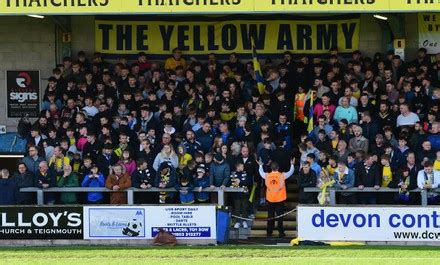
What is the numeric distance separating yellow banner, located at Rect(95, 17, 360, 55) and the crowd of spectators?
1.52 m

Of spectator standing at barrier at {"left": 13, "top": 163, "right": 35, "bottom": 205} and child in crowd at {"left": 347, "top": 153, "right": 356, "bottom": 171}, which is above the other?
child in crowd at {"left": 347, "top": 153, "right": 356, "bottom": 171}

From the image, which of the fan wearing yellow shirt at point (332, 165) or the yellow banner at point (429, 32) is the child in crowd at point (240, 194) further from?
the yellow banner at point (429, 32)

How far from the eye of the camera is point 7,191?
24.0 metres

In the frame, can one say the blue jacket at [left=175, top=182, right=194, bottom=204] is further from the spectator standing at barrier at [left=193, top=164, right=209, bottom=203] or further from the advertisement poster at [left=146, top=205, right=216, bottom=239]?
A: the advertisement poster at [left=146, top=205, right=216, bottom=239]

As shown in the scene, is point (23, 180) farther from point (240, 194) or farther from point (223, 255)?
point (223, 255)

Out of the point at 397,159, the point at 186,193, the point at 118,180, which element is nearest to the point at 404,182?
the point at 397,159

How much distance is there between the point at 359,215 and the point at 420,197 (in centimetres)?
147

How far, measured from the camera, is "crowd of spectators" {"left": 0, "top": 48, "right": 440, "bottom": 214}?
23500mm

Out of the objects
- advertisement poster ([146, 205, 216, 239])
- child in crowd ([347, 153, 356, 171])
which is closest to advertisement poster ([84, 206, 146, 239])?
advertisement poster ([146, 205, 216, 239])

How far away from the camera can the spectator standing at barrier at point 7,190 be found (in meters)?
24.0

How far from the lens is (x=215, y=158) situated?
2345 cm

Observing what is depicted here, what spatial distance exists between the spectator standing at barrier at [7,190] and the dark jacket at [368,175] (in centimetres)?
657

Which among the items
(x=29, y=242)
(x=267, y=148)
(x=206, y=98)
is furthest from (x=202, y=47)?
(x=29, y=242)

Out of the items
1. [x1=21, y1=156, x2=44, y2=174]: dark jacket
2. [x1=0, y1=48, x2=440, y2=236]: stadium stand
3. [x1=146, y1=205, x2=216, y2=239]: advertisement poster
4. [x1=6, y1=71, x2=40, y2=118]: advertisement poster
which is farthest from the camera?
[x1=6, y1=71, x2=40, y2=118]: advertisement poster
